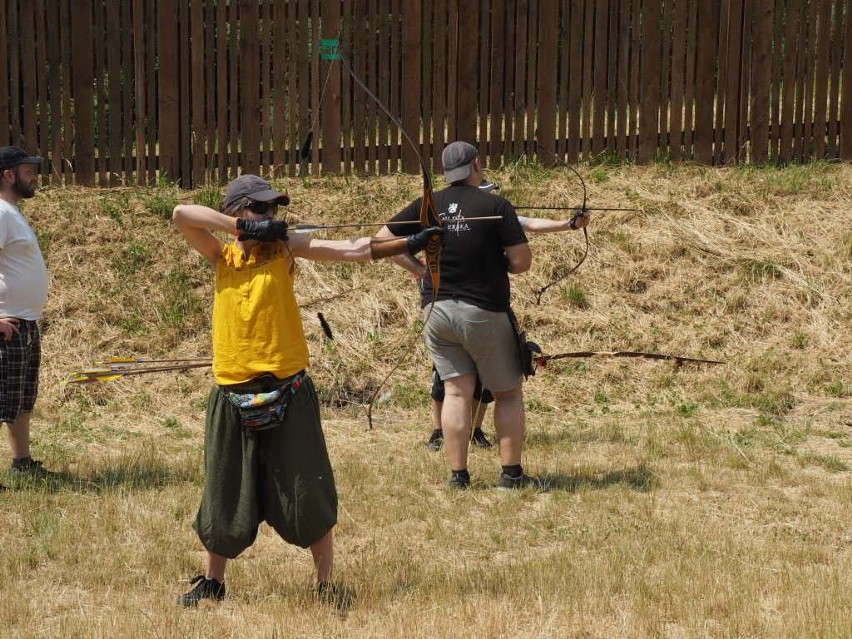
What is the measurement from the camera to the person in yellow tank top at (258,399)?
539cm

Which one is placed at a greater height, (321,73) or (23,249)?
(321,73)

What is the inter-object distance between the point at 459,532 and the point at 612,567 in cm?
99

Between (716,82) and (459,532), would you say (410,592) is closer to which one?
(459,532)

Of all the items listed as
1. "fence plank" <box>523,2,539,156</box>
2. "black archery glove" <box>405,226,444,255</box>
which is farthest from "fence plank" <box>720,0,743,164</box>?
"black archery glove" <box>405,226,444,255</box>

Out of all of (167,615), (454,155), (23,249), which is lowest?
(167,615)

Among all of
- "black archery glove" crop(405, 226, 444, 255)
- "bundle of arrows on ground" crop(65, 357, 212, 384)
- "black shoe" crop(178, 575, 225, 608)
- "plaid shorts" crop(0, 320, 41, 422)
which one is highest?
"black archery glove" crop(405, 226, 444, 255)

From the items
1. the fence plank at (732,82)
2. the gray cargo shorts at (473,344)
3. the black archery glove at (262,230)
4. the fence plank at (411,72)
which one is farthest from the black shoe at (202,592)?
the fence plank at (732,82)

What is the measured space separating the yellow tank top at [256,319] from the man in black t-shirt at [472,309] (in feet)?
5.42

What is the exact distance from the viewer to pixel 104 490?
7406mm

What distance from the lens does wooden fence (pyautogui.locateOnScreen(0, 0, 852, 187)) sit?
12.1 m

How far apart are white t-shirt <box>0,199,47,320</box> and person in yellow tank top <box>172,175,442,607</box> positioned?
2.27 m

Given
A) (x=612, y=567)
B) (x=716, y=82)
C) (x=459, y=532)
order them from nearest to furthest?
(x=612, y=567)
(x=459, y=532)
(x=716, y=82)

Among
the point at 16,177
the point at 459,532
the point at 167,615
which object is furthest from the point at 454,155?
the point at 167,615

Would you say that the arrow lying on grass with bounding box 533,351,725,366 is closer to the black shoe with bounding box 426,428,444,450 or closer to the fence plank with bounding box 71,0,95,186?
the black shoe with bounding box 426,428,444,450
